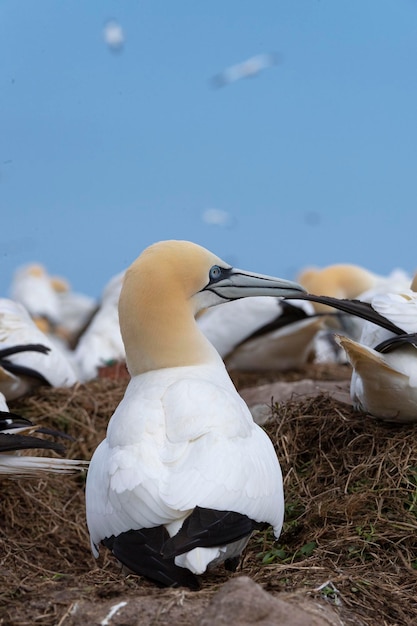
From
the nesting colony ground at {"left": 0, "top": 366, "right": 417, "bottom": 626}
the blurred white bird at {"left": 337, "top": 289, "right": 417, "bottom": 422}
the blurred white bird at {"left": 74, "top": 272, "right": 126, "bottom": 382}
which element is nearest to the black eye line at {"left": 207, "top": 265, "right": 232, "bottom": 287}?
the blurred white bird at {"left": 337, "top": 289, "right": 417, "bottom": 422}

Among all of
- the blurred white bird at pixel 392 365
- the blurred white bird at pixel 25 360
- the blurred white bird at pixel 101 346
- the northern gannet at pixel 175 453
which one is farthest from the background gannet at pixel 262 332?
the northern gannet at pixel 175 453

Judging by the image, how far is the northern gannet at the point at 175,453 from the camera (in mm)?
3455

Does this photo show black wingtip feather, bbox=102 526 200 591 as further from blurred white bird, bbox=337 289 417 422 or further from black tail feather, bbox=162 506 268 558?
blurred white bird, bbox=337 289 417 422

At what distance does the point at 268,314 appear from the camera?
8.82 m

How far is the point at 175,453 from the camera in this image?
3615mm

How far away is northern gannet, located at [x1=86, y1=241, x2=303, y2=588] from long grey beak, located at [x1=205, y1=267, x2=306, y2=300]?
90mm

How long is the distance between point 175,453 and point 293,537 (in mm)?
1240

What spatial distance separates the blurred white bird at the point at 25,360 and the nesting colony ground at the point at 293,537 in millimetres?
121

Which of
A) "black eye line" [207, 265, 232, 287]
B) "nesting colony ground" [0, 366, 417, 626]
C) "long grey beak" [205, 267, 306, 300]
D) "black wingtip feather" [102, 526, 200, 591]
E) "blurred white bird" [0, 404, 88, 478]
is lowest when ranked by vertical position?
"nesting colony ground" [0, 366, 417, 626]

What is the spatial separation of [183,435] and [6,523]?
190cm

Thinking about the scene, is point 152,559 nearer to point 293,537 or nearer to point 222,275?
point 293,537

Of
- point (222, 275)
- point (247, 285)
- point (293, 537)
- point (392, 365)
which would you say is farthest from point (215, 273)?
point (293, 537)

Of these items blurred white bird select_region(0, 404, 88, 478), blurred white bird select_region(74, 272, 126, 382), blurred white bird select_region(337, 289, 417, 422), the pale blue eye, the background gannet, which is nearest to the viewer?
blurred white bird select_region(0, 404, 88, 478)

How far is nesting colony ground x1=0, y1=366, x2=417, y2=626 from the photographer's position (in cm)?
344
